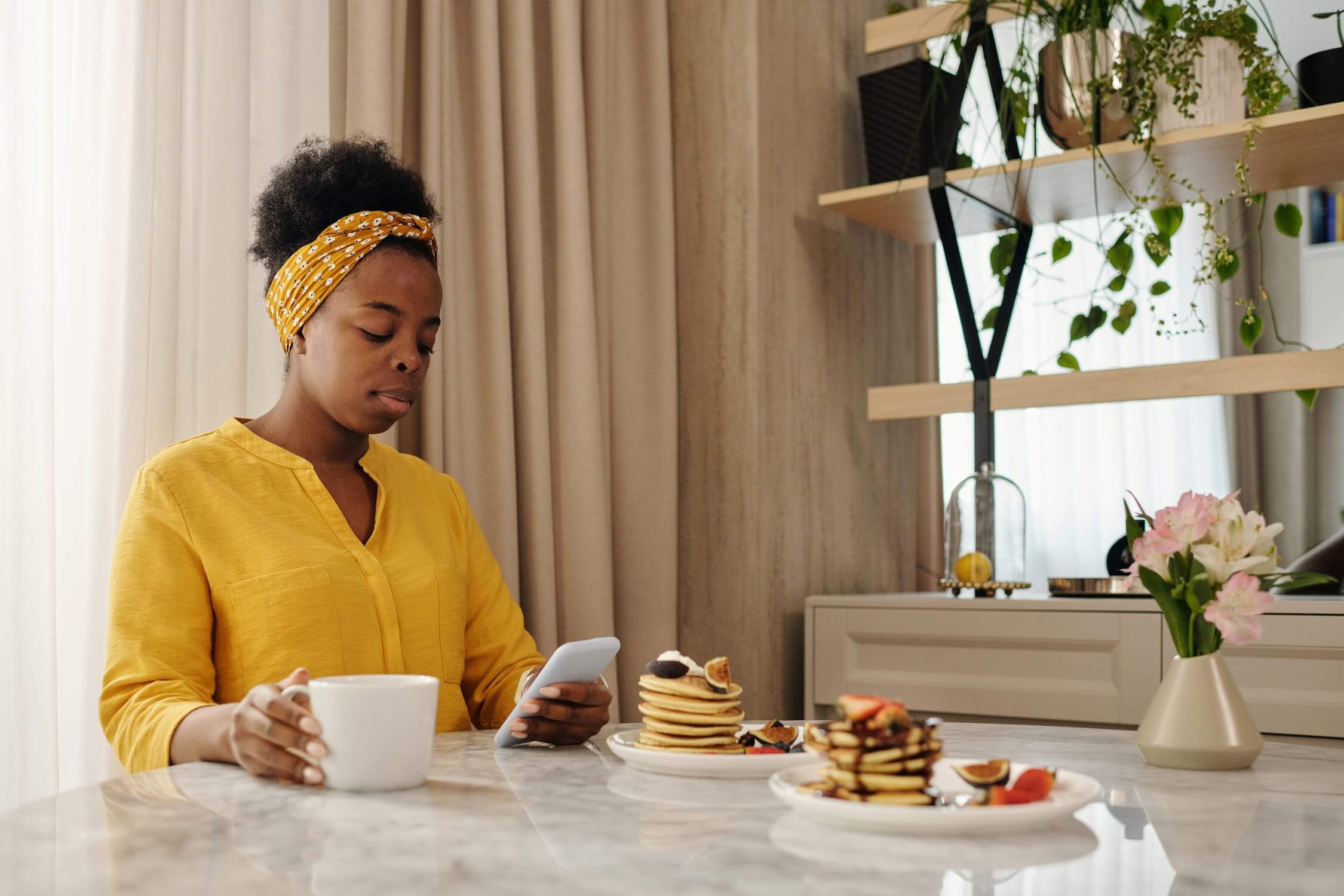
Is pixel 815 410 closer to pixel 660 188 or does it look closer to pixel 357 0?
pixel 660 188

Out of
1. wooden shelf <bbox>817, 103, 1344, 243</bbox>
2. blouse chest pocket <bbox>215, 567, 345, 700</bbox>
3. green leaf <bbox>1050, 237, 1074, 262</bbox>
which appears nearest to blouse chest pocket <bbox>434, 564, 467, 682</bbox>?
blouse chest pocket <bbox>215, 567, 345, 700</bbox>

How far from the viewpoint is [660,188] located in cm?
220

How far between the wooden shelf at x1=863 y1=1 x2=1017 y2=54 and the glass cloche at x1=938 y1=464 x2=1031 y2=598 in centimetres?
79

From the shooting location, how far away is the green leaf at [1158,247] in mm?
1968

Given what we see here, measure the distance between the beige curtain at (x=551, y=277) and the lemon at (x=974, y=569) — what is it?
1.69 feet

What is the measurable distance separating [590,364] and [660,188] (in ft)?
1.31

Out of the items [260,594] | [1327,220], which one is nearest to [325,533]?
[260,594]

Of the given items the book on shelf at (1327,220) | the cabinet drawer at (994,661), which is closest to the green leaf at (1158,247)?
the book on shelf at (1327,220)

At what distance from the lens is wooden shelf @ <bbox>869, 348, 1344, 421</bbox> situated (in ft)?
6.05

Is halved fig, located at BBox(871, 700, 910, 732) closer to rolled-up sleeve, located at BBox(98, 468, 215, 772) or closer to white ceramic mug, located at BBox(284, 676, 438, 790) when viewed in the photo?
white ceramic mug, located at BBox(284, 676, 438, 790)

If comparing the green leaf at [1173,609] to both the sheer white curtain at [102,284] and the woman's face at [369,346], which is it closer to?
the woman's face at [369,346]

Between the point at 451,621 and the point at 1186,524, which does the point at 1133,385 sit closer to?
the point at 1186,524

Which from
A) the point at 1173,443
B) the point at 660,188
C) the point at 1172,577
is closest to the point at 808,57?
the point at 660,188

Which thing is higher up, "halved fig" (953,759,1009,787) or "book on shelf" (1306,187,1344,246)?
"book on shelf" (1306,187,1344,246)
